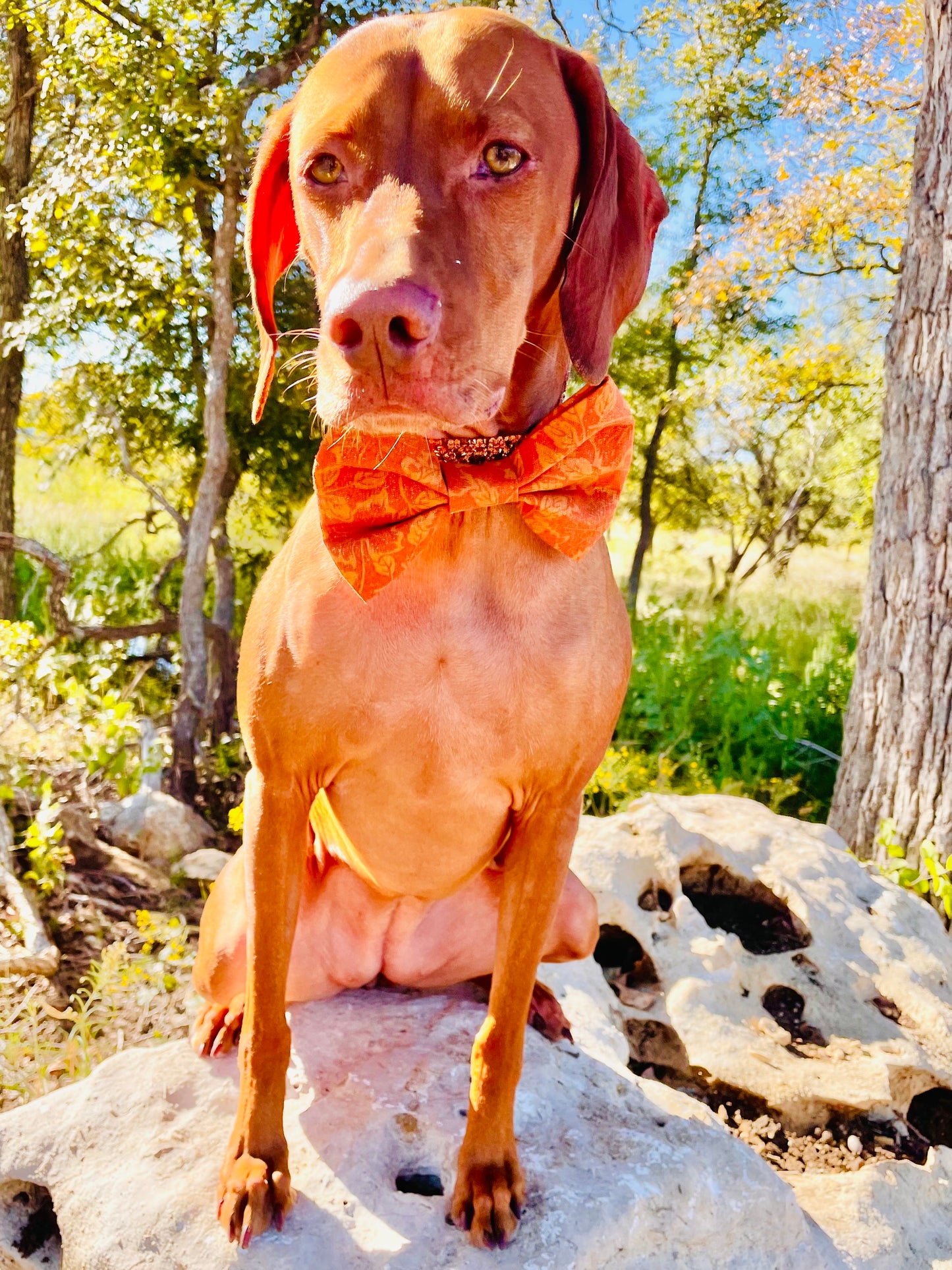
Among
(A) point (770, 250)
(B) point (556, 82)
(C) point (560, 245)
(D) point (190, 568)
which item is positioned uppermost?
(A) point (770, 250)

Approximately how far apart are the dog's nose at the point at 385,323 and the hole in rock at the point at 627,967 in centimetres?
219

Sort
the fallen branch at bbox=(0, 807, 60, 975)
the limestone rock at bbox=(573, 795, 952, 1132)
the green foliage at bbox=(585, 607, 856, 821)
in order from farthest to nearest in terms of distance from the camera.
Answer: the green foliage at bbox=(585, 607, 856, 821) → the fallen branch at bbox=(0, 807, 60, 975) → the limestone rock at bbox=(573, 795, 952, 1132)

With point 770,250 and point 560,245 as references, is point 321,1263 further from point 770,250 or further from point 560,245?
point 770,250

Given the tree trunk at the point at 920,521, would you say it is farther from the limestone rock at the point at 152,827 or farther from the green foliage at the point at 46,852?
the green foliage at the point at 46,852

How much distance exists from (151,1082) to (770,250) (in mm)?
6376

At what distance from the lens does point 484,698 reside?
170 cm

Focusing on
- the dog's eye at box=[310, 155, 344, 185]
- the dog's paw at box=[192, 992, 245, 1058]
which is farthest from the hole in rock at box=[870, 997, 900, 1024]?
the dog's eye at box=[310, 155, 344, 185]

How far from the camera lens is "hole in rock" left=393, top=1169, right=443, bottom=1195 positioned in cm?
188

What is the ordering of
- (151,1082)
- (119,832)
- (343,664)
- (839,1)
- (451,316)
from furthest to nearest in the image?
(839,1)
(119,832)
(151,1082)
(343,664)
(451,316)

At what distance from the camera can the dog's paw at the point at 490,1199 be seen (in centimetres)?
175

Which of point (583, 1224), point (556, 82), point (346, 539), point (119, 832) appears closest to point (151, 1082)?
point (583, 1224)

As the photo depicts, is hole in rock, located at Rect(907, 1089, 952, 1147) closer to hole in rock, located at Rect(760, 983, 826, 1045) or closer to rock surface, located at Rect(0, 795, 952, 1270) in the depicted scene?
rock surface, located at Rect(0, 795, 952, 1270)

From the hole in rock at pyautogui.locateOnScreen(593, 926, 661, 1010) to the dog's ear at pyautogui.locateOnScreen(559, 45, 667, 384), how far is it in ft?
6.39

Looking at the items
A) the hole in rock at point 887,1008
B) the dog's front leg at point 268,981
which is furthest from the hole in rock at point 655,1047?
the dog's front leg at point 268,981
